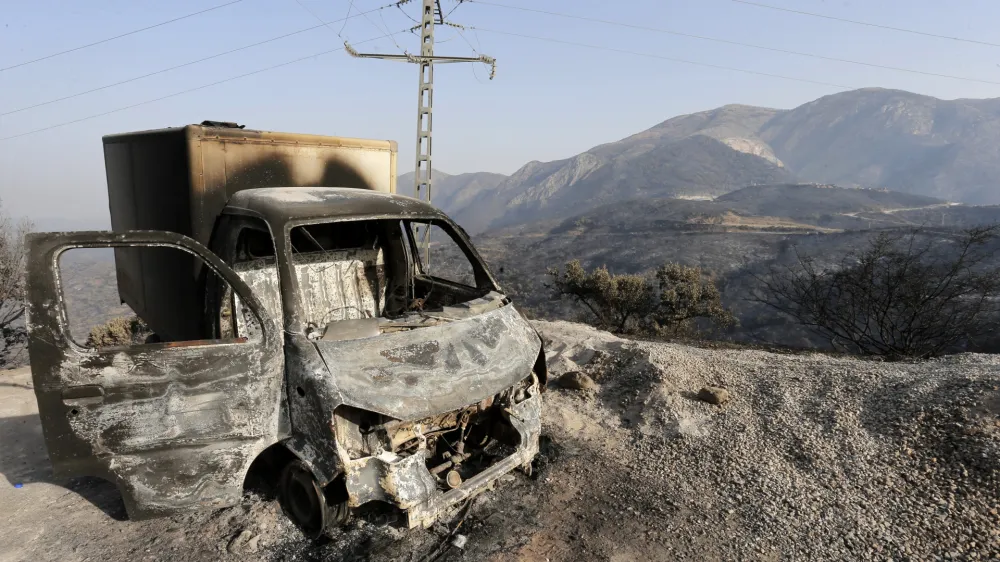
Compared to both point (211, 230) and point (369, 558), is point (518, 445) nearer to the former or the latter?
point (369, 558)

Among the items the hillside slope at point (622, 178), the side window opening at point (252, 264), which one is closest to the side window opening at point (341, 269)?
the side window opening at point (252, 264)

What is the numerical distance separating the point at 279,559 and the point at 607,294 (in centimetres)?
960

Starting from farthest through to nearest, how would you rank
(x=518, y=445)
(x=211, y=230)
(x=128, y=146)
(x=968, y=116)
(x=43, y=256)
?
(x=968, y=116), (x=128, y=146), (x=211, y=230), (x=518, y=445), (x=43, y=256)

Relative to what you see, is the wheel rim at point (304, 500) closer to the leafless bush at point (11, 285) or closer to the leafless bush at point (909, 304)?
the leafless bush at point (909, 304)

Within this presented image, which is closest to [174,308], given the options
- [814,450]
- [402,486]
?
[402,486]

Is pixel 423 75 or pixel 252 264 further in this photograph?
pixel 423 75

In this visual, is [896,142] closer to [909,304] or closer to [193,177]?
[909,304]

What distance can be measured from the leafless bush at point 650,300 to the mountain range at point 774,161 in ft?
226

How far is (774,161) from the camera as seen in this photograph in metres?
115

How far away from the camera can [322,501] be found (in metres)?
3.03

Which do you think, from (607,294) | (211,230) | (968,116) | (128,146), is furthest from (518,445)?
(968,116)

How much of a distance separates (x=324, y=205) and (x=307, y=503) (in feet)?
6.66

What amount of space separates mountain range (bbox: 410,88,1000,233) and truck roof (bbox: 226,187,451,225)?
7719cm

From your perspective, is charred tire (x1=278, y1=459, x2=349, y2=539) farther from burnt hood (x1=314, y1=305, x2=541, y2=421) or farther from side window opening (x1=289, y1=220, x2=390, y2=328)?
side window opening (x1=289, y1=220, x2=390, y2=328)
